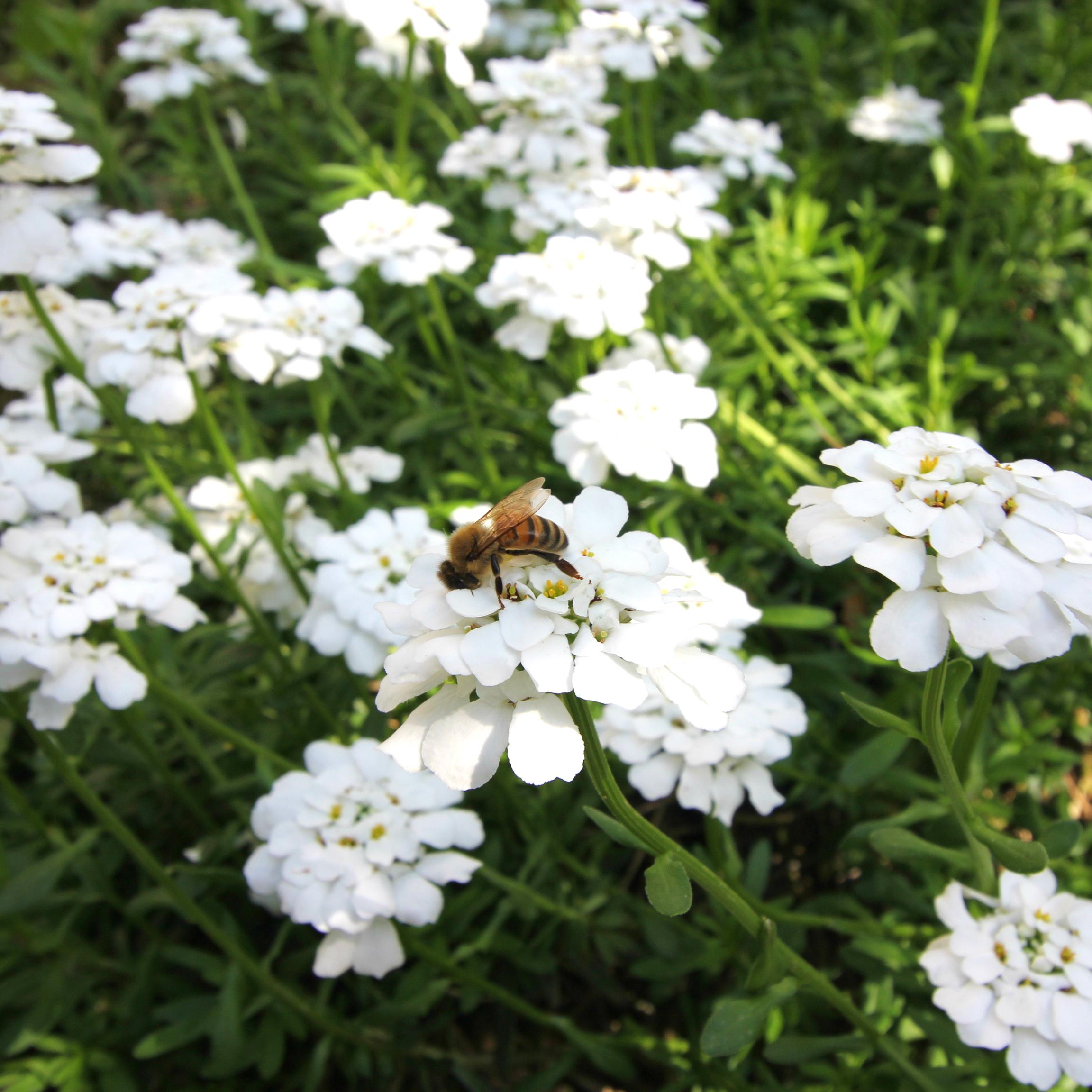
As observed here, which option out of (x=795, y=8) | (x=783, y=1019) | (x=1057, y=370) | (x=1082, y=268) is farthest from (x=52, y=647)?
(x=795, y=8)

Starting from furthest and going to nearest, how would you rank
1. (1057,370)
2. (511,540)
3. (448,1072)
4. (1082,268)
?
(1082,268)
(1057,370)
(448,1072)
(511,540)

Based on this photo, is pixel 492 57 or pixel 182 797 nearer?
pixel 182 797

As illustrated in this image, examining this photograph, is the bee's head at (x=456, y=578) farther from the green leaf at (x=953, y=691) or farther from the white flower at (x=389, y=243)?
the white flower at (x=389, y=243)

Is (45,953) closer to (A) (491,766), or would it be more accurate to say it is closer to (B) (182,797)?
(B) (182,797)

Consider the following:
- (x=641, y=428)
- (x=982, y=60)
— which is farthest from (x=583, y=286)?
(x=982, y=60)

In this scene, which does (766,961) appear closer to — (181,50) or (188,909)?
(188,909)

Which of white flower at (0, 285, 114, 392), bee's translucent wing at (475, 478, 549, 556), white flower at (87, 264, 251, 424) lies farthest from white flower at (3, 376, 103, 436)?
bee's translucent wing at (475, 478, 549, 556)
